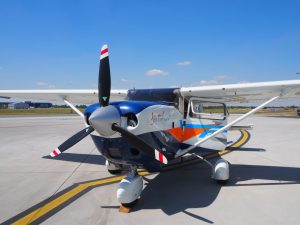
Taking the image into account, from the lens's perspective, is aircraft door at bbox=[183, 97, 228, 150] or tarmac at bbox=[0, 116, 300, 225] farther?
aircraft door at bbox=[183, 97, 228, 150]

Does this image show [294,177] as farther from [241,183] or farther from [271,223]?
[271,223]

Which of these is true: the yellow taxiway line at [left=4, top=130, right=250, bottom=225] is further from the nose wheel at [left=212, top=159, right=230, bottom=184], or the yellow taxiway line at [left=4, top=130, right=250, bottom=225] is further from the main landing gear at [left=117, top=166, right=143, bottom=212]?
the nose wheel at [left=212, top=159, right=230, bottom=184]

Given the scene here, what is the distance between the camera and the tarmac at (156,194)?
3592 millimetres

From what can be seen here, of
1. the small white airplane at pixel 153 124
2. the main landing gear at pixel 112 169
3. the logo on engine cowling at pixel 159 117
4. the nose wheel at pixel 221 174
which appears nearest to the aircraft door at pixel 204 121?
the small white airplane at pixel 153 124

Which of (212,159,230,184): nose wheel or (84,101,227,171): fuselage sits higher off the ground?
(84,101,227,171): fuselage

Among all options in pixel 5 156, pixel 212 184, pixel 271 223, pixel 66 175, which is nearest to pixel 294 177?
pixel 212 184

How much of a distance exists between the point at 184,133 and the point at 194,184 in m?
1.12

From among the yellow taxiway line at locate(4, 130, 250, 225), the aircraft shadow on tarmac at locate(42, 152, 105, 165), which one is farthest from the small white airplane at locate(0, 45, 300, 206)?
the aircraft shadow on tarmac at locate(42, 152, 105, 165)

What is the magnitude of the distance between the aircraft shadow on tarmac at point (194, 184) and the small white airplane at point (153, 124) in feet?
1.11

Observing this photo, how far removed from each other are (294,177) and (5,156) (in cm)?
821

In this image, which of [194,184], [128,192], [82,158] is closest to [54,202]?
[128,192]

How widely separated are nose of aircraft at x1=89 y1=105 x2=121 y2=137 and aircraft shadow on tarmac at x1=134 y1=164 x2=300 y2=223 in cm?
142

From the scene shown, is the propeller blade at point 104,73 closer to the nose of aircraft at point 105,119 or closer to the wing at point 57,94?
the nose of aircraft at point 105,119

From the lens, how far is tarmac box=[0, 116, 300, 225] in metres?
3.59
